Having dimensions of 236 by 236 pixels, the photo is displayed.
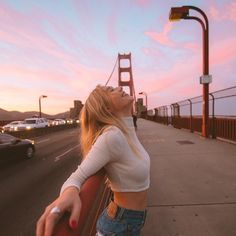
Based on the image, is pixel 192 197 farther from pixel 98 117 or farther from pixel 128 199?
pixel 98 117

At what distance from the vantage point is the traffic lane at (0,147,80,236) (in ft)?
15.3

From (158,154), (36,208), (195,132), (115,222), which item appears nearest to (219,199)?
(36,208)

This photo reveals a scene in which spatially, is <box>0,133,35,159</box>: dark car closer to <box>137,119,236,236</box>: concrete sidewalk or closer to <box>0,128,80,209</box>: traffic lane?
<box>0,128,80,209</box>: traffic lane

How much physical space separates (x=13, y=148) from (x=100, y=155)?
10831 millimetres

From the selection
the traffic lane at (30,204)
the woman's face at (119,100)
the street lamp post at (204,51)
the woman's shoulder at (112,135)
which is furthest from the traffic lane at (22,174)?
the street lamp post at (204,51)

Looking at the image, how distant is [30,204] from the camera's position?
5.89m

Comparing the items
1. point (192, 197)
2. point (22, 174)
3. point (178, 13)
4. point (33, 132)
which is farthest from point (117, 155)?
point (33, 132)

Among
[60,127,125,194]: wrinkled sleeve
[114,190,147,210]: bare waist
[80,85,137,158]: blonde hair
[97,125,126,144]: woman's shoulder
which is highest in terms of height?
[80,85,137,158]: blonde hair

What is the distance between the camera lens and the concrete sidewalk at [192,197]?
13.2 ft

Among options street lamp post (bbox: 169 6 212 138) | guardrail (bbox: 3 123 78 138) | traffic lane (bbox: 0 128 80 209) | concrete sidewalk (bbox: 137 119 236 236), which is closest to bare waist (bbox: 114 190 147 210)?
concrete sidewalk (bbox: 137 119 236 236)

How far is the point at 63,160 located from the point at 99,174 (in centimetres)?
1008

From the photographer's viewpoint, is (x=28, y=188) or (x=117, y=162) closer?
(x=117, y=162)

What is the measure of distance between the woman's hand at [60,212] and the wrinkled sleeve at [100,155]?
5.3 inches

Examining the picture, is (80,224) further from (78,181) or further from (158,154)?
(158,154)
